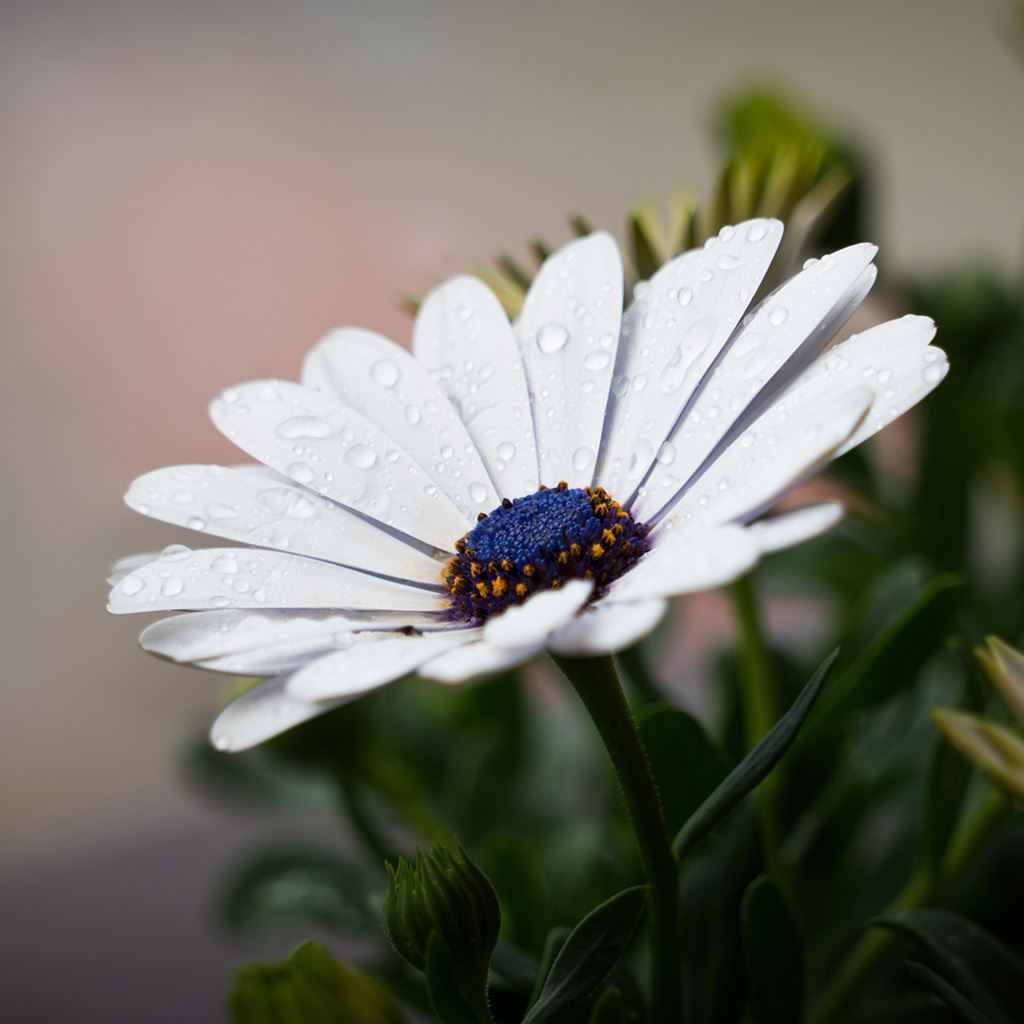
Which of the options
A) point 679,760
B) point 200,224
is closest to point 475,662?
point 679,760

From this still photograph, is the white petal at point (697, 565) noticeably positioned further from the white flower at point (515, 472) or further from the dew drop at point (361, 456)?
the dew drop at point (361, 456)

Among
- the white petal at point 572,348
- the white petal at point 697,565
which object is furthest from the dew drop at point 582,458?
the white petal at point 697,565

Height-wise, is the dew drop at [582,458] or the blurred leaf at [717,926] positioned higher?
the dew drop at [582,458]

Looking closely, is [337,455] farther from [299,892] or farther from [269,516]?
[299,892]

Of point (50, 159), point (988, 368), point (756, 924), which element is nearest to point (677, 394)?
point (756, 924)

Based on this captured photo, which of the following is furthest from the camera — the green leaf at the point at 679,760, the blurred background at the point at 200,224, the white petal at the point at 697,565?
the blurred background at the point at 200,224

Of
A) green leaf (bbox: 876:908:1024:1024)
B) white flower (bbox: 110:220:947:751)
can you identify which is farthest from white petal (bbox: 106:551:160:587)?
green leaf (bbox: 876:908:1024:1024)

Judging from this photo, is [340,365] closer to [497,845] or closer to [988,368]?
[497,845]
